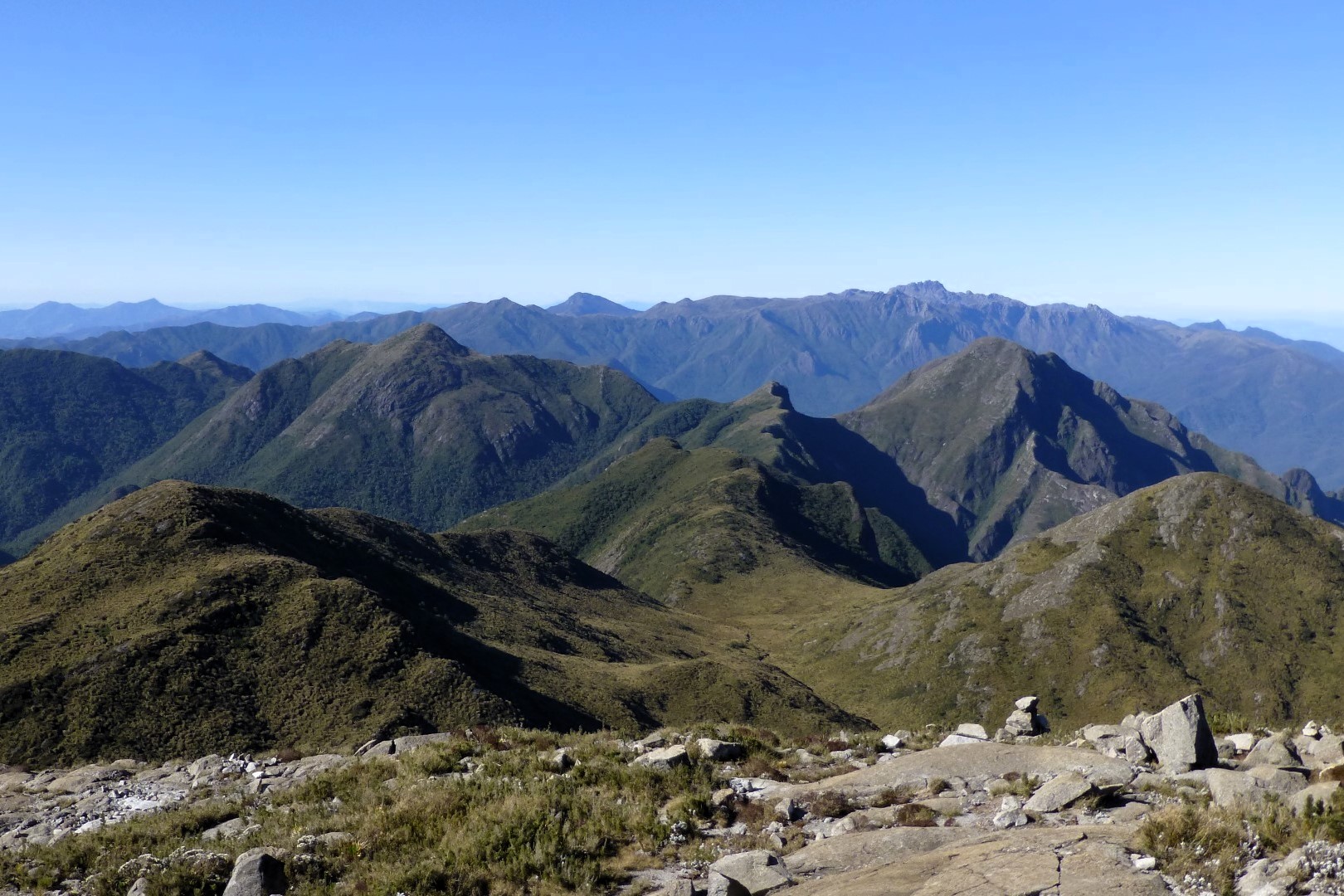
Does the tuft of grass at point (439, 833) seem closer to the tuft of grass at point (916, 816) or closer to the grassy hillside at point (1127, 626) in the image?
the tuft of grass at point (916, 816)

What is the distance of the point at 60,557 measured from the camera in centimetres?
8800

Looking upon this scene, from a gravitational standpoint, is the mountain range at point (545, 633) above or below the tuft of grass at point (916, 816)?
below

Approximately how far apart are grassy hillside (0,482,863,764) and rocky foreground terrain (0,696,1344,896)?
78.7ft

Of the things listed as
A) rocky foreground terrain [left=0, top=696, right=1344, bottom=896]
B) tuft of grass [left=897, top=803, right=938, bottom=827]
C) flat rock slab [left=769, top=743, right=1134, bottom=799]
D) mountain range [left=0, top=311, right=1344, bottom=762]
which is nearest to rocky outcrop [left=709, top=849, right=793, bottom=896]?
rocky foreground terrain [left=0, top=696, right=1344, bottom=896]

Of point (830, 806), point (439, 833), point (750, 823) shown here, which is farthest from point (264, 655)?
point (830, 806)

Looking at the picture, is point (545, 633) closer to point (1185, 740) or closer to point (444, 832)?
point (444, 832)

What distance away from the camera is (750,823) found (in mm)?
23250

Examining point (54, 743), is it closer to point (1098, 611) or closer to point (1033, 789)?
point (1033, 789)

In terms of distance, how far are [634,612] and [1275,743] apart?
477ft

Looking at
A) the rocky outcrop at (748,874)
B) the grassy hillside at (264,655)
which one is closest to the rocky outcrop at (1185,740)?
the rocky outcrop at (748,874)

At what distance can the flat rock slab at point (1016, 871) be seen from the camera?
16.1 m

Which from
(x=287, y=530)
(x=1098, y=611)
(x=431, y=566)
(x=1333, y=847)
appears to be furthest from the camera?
(x=1098, y=611)

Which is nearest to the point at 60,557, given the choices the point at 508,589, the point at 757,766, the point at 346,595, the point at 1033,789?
the point at 346,595

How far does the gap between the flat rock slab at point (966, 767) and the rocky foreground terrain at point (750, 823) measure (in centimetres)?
11
